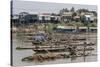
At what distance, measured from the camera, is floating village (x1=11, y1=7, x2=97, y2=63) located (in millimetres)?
2061

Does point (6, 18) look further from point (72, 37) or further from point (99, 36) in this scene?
point (99, 36)

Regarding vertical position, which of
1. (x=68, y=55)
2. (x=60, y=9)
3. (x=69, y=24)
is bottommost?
(x=68, y=55)

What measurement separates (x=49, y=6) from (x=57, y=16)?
5.1 inches

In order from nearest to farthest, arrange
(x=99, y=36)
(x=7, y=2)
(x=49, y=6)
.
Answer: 1. (x=7, y=2)
2. (x=49, y=6)
3. (x=99, y=36)

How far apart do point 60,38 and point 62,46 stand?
8cm

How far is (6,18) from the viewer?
2.00 meters

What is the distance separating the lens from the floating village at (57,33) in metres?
2.06

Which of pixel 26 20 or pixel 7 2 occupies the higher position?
pixel 7 2

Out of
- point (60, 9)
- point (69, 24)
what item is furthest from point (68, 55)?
point (60, 9)

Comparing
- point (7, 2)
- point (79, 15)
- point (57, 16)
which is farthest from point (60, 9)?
point (7, 2)

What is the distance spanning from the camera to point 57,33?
217cm

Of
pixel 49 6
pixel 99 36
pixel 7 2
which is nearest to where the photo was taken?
pixel 7 2

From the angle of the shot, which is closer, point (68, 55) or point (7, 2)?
point (7, 2)

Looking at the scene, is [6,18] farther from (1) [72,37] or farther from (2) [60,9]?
(1) [72,37]
